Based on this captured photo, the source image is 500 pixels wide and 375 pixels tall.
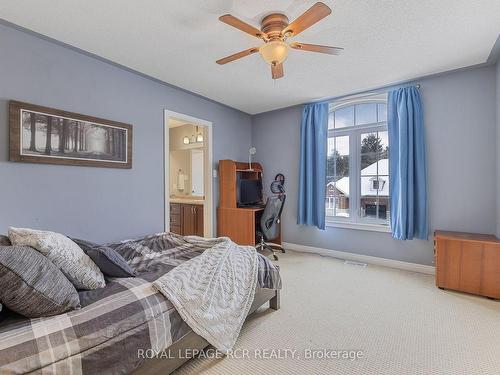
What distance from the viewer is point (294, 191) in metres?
4.46

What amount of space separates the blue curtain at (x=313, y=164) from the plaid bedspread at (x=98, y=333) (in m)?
2.88

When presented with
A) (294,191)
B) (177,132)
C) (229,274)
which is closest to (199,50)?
(229,274)

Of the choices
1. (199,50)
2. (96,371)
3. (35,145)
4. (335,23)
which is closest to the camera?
(96,371)

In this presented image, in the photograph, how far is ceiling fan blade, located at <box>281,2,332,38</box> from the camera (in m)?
1.58

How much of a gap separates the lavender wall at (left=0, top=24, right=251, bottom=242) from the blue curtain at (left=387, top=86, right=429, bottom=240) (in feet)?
9.46

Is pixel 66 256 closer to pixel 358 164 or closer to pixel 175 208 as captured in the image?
pixel 175 208

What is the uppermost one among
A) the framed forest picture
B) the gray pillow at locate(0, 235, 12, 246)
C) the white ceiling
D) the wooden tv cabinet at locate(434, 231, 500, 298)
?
the white ceiling

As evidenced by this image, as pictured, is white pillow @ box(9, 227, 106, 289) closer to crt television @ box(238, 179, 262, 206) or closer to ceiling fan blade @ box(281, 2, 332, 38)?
ceiling fan blade @ box(281, 2, 332, 38)

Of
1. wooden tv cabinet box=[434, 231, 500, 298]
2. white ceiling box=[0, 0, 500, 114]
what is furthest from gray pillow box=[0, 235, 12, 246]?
wooden tv cabinet box=[434, 231, 500, 298]

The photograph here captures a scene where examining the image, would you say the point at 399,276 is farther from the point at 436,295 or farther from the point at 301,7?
the point at 301,7

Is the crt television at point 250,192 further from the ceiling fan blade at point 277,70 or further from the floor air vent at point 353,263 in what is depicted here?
the ceiling fan blade at point 277,70

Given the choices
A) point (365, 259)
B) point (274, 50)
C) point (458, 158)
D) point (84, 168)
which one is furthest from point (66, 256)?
point (458, 158)

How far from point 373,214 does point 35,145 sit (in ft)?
13.7

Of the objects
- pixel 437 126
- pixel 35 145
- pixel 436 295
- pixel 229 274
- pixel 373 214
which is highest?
pixel 437 126
